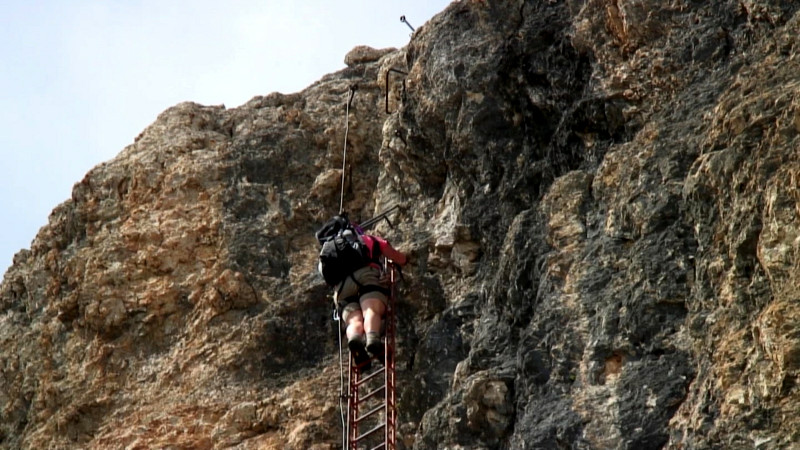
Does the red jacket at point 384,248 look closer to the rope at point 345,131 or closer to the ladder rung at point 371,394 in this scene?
the ladder rung at point 371,394

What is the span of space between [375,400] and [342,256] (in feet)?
4.04

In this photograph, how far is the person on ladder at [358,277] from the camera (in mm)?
12047

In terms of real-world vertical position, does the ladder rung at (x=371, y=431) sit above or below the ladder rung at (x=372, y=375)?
below

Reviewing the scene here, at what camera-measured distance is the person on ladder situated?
12047 mm

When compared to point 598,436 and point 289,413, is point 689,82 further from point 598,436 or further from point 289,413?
point 289,413

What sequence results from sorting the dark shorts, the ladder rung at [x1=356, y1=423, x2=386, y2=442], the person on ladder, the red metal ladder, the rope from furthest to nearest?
the rope
the dark shorts
the person on ladder
the red metal ladder
the ladder rung at [x1=356, y1=423, x2=386, y2=442]

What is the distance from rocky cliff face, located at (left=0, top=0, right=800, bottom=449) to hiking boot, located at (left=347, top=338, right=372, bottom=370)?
0.33m

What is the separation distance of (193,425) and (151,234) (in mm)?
2234

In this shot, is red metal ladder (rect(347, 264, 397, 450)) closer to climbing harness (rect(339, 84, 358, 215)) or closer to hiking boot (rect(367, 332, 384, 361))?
hiking boot (rect(367, 332, 384, 361))

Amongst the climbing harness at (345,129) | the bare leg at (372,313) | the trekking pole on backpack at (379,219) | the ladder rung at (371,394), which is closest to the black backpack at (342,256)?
the bare leg at (372,313)

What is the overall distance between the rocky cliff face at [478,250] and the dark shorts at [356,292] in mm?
317

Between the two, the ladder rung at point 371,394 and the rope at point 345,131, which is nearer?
the ladder rung at point 371,394

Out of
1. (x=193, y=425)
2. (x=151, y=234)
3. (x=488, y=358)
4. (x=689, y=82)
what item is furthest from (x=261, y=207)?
(x=689, y=82)

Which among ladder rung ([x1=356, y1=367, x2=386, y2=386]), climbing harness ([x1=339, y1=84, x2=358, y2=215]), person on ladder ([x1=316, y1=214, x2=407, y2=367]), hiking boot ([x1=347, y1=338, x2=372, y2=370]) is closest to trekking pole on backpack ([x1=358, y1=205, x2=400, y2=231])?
climbing harness ([x1=339, y1=84, x2=358, y2=215])
